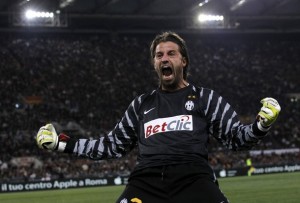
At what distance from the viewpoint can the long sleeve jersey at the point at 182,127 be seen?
16.4ft

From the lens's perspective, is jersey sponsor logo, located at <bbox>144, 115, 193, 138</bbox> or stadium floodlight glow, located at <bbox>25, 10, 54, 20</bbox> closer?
jersey sponsor logo, located at <bbox>144, 115, 193, 138</bbox>

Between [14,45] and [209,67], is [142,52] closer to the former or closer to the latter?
[209,67]

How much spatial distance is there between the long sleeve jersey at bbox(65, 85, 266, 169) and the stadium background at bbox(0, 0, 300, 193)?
89.8ft

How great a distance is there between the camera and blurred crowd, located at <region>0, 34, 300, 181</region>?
119 feet

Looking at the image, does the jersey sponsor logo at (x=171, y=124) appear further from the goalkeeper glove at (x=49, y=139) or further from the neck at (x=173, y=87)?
the goalkeeper glove at (x=49, y=139)

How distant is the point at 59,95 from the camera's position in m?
44.4

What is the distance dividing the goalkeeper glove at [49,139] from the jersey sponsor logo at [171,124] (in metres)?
0.85

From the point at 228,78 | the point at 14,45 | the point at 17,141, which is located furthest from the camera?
the point at 228,78

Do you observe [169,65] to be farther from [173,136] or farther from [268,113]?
[268,113]

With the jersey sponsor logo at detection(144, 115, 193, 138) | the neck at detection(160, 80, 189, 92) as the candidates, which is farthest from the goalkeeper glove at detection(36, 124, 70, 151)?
the neck at detection(160, 80, 189, 92)

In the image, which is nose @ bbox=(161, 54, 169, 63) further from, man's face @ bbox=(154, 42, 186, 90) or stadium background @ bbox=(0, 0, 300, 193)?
stadium background @ bbox=(0, 0, 300, 193)

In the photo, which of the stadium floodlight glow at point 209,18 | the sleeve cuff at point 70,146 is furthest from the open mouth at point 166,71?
the stadium floodlight glow at point 209,18

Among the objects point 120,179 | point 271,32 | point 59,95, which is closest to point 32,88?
point 59,95

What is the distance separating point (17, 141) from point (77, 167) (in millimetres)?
5387
